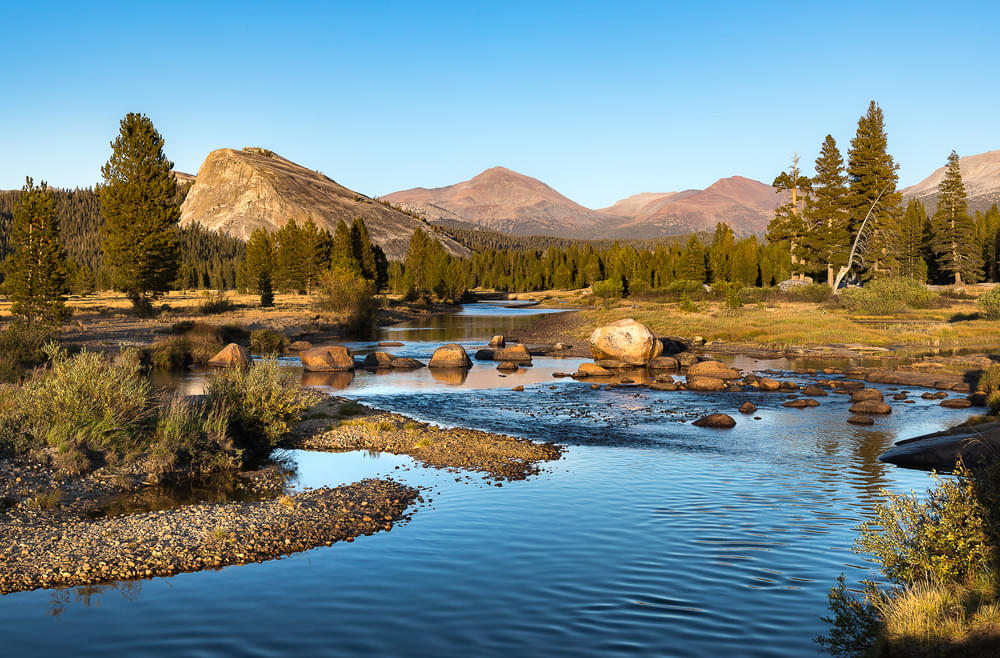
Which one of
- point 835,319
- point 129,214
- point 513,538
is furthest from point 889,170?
point 513,538

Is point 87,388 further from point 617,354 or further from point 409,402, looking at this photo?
point 617,354

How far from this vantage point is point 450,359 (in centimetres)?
3541

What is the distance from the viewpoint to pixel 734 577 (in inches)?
358

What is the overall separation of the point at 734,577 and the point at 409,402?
17617 millimetres

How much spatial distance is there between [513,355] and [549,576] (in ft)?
94.2

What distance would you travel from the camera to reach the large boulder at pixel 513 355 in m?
37.6

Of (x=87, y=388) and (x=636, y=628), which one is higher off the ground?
(x=87, y=388)

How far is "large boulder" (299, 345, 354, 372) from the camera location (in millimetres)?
34250

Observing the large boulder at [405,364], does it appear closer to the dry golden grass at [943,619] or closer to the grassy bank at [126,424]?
the grassy bank at [126,424]

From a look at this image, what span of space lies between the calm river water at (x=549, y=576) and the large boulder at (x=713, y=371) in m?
13.0

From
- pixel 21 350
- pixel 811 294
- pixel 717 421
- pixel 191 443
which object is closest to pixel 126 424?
pixel 191 443

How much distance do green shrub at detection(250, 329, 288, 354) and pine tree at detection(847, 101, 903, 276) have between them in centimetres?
4940

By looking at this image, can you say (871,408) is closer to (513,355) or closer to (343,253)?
(513,355)

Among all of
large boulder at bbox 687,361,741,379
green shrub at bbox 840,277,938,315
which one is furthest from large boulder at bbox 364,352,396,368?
green shrub at bbox 840,277,938,315
